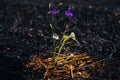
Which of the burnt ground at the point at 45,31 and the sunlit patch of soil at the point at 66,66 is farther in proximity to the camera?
the burnt ground at the point at 45,31

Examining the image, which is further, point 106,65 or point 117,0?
point 117,0

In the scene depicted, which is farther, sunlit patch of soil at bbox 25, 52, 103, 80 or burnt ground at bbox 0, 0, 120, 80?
burnt ground at bbox 0, 0, 120, 80

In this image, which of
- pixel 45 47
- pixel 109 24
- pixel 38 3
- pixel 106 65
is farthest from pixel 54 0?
pixel 106 65

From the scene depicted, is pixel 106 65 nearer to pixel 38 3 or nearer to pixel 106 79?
pixel 106 79

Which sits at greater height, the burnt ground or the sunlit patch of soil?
the burnt ground

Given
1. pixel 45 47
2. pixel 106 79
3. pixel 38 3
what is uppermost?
pixel 38 3

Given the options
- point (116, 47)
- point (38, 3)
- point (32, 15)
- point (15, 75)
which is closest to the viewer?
point (15, 75)
